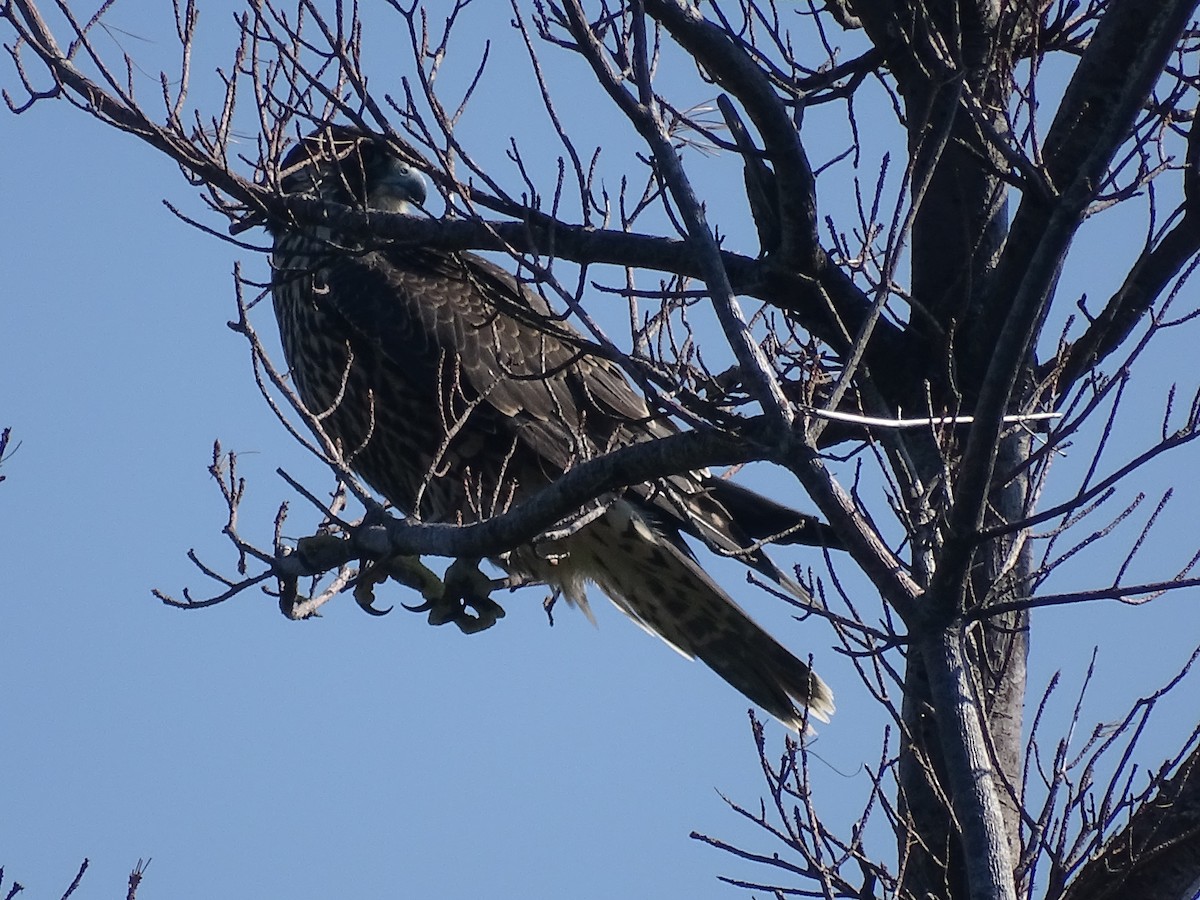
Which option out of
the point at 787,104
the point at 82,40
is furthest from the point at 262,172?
the point at 787,104

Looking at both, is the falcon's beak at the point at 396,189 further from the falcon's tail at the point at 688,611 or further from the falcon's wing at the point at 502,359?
the falcon's tail at the point at 688,611

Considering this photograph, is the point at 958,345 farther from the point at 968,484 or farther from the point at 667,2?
the point at 968,484

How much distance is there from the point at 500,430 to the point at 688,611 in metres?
0.83

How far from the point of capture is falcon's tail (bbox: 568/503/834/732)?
471cm

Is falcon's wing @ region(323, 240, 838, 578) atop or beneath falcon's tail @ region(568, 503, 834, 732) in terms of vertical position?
atop

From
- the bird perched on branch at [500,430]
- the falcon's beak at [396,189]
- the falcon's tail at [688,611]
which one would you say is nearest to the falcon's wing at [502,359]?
the bird perched on branch at [500,430]

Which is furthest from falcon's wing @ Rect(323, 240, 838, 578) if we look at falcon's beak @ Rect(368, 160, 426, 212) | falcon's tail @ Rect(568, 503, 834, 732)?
falcon's beak @ Rect(368, 160, 426, 212)

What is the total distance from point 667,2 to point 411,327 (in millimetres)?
1864

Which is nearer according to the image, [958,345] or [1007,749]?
[1007,749]

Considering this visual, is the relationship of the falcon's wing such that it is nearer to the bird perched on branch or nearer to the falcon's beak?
the bird perched on branch

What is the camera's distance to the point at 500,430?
4676 mm

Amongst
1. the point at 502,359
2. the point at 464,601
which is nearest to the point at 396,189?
the point at 502,359

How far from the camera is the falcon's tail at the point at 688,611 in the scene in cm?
471

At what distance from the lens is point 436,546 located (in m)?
3.37
